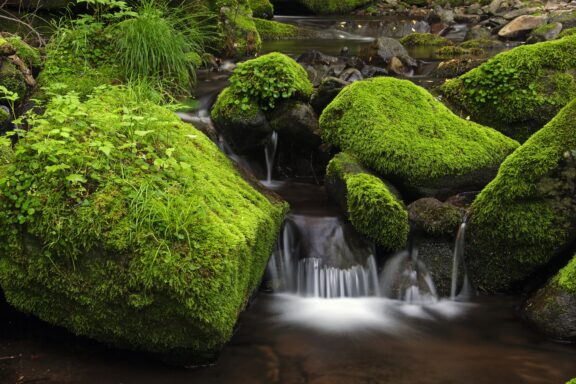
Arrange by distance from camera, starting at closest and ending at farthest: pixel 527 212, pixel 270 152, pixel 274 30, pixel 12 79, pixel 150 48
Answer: pixel 527 212
pixel 12 79
pixel 270 152
pixel 150 48
pixel 274 30

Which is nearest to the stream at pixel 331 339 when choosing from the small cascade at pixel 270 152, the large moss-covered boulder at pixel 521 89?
the small cascade at pixel 270 152

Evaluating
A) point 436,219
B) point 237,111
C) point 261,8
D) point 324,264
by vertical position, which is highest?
point 261,8

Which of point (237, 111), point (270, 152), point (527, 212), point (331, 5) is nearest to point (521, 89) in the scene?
point (527, 212)

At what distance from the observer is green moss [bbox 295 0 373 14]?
2103 cm

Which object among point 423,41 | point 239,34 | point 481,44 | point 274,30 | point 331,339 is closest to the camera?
point 331,339

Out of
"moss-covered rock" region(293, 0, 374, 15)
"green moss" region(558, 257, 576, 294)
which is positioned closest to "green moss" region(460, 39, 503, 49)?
"moss-covered rock" region(293, 0, 374, 15)

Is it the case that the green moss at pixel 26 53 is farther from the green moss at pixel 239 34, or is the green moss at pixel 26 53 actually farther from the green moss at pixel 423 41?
the green moss at pixel 423 41

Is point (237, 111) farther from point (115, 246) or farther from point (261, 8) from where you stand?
point (261, 8)

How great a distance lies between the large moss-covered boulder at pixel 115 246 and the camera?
3961 mm

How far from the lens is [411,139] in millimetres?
6219

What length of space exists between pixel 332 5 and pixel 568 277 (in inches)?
720

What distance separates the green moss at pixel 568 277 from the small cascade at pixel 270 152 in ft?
11.6

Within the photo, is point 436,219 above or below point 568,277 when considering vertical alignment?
above

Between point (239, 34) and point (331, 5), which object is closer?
point (239, 34)
